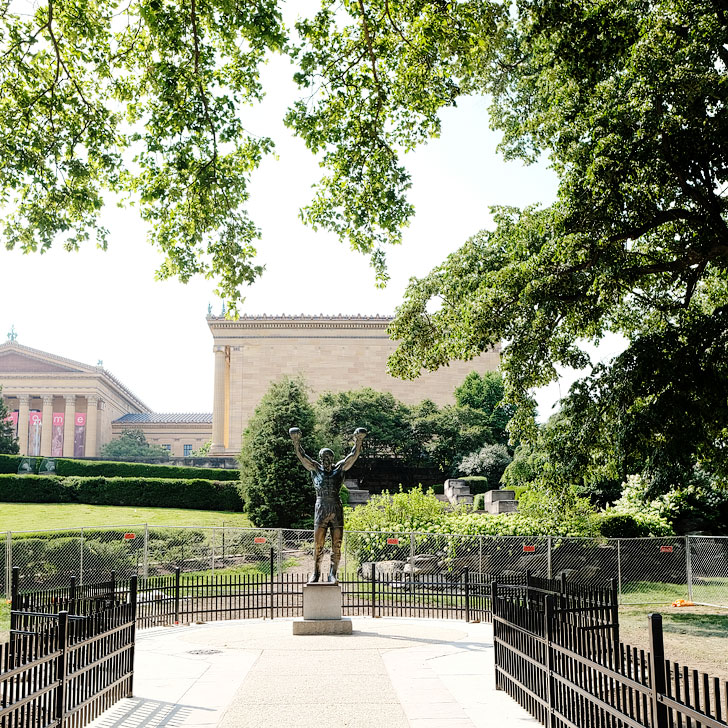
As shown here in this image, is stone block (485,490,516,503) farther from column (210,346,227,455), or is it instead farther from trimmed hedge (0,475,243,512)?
column (210,346,227,455)

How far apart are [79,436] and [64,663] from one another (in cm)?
8741

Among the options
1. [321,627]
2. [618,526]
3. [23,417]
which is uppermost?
[23,417]

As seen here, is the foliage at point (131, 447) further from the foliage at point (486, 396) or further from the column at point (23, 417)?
the foliage at point (486, 396)

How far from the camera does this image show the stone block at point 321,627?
14812mm

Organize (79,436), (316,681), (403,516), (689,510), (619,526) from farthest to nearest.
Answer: (79,436) < (689,510) < (403,516) < (619,526) < (316,681)

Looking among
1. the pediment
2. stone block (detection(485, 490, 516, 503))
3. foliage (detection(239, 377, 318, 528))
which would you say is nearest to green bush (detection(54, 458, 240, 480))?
foliage (detection(239, 377, 318, 528))

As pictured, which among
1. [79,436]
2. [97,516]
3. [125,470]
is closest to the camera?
[97,516]

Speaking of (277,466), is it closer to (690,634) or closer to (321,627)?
(321,627)

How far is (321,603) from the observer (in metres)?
15.1

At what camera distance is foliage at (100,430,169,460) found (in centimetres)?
8912

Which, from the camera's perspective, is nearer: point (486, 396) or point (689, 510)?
point (689, 510)

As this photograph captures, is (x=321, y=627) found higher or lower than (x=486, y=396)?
lower

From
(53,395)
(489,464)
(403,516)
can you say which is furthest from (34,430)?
(403,516)

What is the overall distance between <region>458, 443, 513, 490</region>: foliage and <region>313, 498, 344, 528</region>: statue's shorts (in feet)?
102
